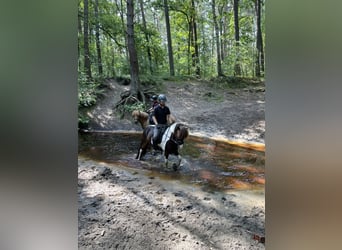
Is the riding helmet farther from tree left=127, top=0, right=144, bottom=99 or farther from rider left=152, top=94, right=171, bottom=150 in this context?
tree left=127, top=0, right=144, bottom=99

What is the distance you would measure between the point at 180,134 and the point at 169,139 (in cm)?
8

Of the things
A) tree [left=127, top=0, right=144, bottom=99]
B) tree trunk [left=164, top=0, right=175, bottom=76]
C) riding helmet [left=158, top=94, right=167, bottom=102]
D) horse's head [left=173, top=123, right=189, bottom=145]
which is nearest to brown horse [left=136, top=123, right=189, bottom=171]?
horse's head [left=173, top=123, right=189, bottom=145]

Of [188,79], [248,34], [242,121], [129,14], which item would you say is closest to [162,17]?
[129,14]

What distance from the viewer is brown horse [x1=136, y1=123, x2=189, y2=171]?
1.93 m

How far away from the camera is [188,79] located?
204 cm

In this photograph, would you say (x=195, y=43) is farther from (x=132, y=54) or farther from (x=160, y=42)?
(x=132, y=54)

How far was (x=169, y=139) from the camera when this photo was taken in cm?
194

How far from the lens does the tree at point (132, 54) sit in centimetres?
196

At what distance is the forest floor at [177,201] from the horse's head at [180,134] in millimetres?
53
